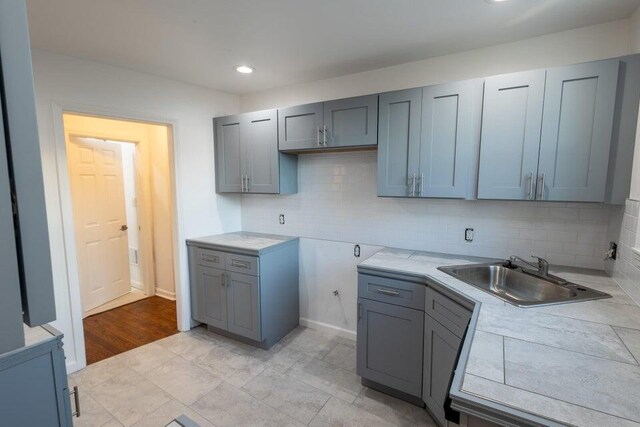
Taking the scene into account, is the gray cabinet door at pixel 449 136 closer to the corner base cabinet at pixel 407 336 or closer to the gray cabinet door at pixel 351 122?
the gray cabinet door at pixel 351 122

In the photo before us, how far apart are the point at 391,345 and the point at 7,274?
2068 mm

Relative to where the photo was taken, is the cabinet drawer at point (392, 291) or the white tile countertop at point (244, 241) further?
the white tile countertop at point (244, 241)

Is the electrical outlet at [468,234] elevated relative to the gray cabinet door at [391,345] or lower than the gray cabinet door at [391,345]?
elevated

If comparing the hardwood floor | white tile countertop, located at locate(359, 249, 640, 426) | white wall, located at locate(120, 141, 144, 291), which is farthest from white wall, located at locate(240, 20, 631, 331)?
white wall, located at locate(120, 141, 144, 291)

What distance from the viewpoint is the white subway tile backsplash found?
6.82 feet

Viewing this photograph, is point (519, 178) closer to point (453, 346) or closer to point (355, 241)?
point (453, 346)

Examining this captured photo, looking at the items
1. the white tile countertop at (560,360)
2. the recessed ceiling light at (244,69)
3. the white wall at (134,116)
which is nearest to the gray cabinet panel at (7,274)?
the white tile countertop at (560,360)

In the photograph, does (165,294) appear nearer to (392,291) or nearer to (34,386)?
(392,291)

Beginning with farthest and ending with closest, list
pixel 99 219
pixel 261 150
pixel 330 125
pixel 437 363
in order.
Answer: pixel 99 219, pixel 261 150, pixel 330 125, pixel 437 363

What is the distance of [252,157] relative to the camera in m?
3.06

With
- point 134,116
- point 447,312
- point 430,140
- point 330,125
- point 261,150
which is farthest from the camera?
point 261,150

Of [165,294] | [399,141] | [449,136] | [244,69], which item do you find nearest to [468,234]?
[449,136]

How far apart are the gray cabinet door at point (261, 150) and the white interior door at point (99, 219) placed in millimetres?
1940

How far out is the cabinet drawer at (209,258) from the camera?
2.94m
